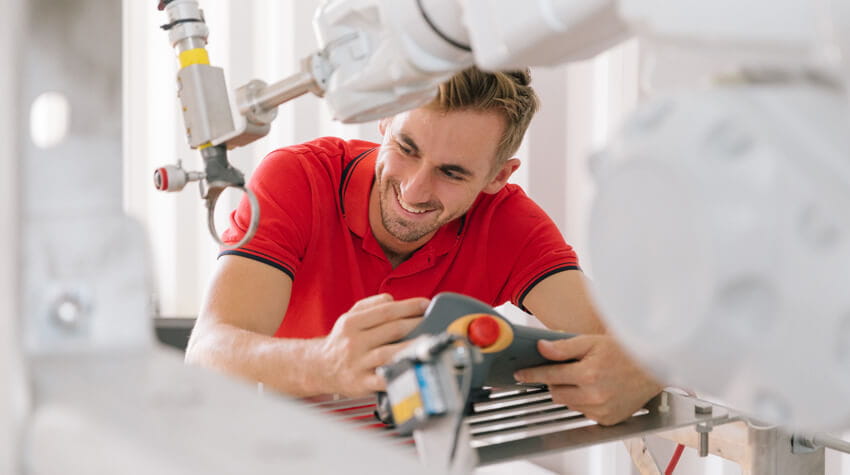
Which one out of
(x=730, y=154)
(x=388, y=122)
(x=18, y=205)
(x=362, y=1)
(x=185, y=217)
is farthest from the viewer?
(x=185, y=217)

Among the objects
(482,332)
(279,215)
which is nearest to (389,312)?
(482,332)

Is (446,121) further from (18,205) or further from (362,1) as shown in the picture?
(18,205)

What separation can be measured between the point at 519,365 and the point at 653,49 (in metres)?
0.69

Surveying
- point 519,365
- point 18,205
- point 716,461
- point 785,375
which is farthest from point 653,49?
point 716,461

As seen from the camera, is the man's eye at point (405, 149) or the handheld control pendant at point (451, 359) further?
the man's eye at point (405, 149)

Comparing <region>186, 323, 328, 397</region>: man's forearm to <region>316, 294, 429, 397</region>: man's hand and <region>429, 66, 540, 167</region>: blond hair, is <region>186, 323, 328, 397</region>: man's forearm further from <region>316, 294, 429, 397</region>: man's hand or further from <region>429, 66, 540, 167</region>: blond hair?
<region>429, 66, 540, 167</region>: blond hair

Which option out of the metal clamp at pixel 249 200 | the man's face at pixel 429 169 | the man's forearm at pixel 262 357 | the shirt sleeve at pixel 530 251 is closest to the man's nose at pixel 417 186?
the man's face at pixel 429 169

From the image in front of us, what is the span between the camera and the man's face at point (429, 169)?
60.4 inches

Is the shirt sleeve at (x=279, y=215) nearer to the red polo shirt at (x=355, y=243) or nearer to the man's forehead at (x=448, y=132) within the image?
the red polo shirt at (x=355, y=243)

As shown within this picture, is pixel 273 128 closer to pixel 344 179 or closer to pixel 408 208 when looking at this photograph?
pixel 344 179

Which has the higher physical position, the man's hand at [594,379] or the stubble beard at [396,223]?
the stubble beard at [396,223]

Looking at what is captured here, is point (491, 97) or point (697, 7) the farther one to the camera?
point (491, 97)

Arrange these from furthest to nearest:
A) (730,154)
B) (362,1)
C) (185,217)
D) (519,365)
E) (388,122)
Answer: (185,217) → (388,122) → (519,365) → (362,1) → (730,154)

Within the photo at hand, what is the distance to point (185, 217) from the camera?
293cm
